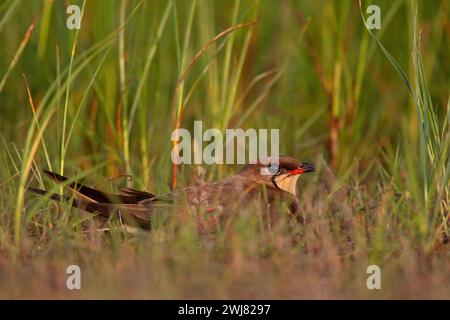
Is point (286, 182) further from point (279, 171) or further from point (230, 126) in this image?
point (230, 126)

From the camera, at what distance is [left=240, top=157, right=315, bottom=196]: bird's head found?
550 cm

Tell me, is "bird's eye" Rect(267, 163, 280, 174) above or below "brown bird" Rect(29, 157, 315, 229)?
above

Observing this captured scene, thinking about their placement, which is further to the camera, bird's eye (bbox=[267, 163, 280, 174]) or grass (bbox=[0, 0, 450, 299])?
bird's eye (bbox=[267, 163, 280, 174])

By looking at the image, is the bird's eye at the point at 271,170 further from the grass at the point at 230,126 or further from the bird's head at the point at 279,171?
the grass at the point at 230,126

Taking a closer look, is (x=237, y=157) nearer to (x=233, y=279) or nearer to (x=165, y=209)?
(x=165, y=209)

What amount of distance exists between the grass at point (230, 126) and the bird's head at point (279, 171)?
0.41 feet

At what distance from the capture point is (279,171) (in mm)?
5535

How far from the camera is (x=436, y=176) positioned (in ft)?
14.3

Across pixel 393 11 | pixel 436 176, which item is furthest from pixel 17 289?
pixel 393 11

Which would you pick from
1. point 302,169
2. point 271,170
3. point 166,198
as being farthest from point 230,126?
point 166,198

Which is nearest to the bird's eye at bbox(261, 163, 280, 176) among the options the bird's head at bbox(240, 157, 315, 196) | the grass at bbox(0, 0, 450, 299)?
the bird's head at bbox(240, 157, 315, 196)

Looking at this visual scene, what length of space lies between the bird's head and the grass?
0.13 meters

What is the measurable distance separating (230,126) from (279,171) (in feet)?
4.01

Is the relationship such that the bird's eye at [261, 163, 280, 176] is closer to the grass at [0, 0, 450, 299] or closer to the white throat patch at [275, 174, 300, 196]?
the white throat patch at [275, 174, 300, 196]
